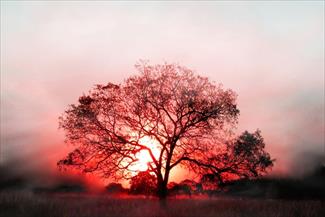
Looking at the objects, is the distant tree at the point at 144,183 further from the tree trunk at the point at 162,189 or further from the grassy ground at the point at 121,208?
the grassy ground at the point at 121,208

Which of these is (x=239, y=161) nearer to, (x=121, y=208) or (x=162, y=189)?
(x=162, y=189)

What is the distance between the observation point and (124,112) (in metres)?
33.6

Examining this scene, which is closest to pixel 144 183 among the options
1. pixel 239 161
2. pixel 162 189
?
pixel 162 189

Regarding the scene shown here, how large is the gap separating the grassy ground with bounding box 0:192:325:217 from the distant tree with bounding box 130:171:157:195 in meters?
9.71

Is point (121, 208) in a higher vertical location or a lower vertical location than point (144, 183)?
lower

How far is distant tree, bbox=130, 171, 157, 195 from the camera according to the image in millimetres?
33562

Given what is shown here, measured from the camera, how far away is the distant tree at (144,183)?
33.6 metres

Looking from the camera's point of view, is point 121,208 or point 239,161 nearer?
point 121,208

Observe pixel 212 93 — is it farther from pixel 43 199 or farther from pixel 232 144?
pixel 43 199

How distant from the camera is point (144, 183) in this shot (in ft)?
111

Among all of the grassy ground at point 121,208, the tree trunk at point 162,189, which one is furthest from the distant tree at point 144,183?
the grassy ground at point 121,208

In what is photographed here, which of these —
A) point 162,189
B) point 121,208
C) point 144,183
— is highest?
point 144,183

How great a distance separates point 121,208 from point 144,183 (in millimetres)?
13114

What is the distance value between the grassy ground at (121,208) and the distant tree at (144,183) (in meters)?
9.71
